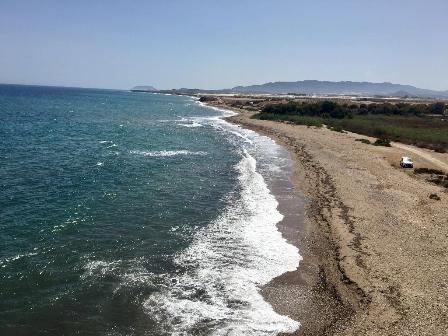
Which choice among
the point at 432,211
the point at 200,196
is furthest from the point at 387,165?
the point at 200,196

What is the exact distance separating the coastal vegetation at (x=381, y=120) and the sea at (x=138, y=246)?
29.0m

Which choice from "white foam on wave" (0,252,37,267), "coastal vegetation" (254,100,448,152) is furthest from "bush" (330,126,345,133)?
"white foam on wave" (0,252,37,267)

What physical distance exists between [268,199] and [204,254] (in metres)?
11.4

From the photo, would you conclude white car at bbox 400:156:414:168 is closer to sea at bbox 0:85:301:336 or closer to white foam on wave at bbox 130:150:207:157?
sea at bbox 0:85:301:336

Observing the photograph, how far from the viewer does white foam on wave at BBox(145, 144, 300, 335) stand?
611 inches

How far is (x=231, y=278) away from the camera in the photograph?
62.2ft

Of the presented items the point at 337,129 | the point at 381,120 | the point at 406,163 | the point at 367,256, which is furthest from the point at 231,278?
the point at 381,120

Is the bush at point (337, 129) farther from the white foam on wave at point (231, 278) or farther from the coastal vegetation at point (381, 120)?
the white foam on wave at point (231, 278)

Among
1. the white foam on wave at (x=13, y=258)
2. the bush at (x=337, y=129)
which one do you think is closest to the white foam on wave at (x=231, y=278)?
the white foam on wave at (x=13, y=258)

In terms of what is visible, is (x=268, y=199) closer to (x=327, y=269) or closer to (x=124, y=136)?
(x=327, y=269)

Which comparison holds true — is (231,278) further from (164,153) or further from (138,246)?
(164,153)

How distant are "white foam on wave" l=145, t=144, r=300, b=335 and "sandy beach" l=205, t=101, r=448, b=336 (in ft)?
2.73

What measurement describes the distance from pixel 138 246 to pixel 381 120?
Answer: 242ft

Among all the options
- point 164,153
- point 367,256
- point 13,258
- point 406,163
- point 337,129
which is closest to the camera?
point 13,258
